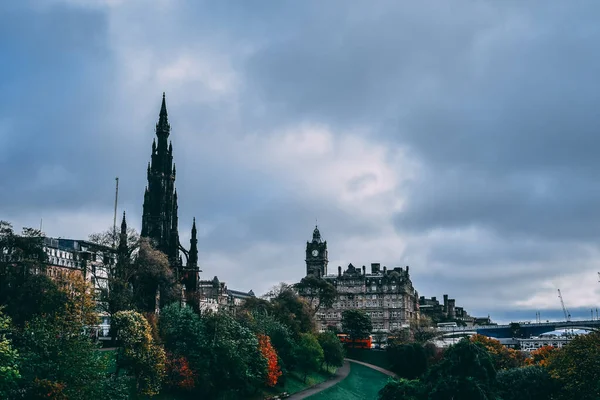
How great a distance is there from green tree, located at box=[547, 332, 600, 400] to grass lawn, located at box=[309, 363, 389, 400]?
38.2 metres

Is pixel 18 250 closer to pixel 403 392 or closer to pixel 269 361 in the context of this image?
pixel 269 361

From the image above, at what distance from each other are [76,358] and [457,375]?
3814 centimetres

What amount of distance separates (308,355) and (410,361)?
34749 millimetres

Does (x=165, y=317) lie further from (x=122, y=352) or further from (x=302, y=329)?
(x=302, y=329)

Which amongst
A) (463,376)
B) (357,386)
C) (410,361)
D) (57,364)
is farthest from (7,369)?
(410,361)

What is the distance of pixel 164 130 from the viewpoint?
141125 mm

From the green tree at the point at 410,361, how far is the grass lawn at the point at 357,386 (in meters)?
4.79

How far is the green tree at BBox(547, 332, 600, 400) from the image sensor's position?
73938 mm

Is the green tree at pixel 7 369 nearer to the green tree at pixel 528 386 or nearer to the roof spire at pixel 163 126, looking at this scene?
the green tree at pixel 528 386

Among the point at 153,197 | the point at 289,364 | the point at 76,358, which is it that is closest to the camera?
the point at 76,358

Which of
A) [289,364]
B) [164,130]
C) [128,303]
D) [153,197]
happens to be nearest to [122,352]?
[128,303]

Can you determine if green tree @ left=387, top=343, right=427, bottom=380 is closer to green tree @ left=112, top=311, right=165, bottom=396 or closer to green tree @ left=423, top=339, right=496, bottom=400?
green tree @ left=423, top=339, right=496, bottom=400

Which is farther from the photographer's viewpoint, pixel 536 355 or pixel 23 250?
pixel 536 355

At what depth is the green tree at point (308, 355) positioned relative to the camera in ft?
376
